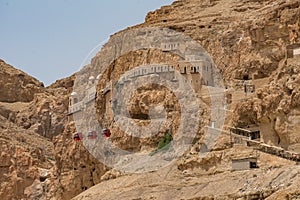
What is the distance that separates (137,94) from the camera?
104m

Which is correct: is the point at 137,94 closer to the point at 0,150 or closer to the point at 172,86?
the point at 172,86

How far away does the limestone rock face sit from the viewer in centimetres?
17012

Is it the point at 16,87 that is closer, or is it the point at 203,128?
the point at 203,128

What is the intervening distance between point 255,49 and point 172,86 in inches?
334

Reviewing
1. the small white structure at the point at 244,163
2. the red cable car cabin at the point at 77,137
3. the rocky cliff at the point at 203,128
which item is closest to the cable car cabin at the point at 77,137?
the red cable car cabin at the point at 77,137

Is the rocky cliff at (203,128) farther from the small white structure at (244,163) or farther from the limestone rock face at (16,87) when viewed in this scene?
the limestone rock face at (16,87)

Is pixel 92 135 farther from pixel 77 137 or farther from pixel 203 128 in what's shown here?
pixel 203 128

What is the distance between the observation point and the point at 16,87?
17088 centimetres

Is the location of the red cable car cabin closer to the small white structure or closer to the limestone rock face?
the small white structure

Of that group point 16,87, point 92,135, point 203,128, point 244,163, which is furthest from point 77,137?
point 16,87

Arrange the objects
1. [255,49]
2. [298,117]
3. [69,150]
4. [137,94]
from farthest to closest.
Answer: [69,150] → [137,94] → [255,49] → [298,117]

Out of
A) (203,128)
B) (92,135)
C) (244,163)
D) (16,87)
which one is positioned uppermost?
(16,87)

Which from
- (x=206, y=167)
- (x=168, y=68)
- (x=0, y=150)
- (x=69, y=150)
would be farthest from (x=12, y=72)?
(x=206, y=167)

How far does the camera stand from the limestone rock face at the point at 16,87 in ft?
558
